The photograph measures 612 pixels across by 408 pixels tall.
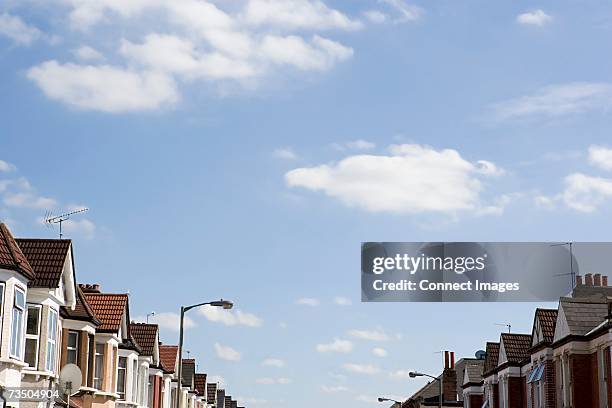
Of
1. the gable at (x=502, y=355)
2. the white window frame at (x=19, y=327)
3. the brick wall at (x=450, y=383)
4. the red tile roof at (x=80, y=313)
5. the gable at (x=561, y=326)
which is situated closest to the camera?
the white window frame at (x=19, y=327)

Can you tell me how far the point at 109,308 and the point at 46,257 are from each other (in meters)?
11.8

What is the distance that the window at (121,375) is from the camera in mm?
50656

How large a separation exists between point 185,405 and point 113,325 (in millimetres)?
35473

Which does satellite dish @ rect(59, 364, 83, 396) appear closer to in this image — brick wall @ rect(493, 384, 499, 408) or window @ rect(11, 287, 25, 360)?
window @ rect(11, 287, 25, 360)

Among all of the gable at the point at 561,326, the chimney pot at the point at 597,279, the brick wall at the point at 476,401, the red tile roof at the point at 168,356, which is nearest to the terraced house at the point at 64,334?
the red tile roof at the point at 168,356

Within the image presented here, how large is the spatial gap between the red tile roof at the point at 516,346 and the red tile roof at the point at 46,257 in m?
31.3

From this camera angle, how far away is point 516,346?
60750mm

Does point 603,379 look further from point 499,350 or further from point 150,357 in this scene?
point 150,357

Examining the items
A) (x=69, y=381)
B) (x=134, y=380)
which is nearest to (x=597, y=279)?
(x=134, y=380)

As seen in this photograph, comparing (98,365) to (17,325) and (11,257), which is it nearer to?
(17,325)

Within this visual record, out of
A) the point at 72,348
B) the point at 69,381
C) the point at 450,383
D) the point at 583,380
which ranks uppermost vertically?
the point at 450,383

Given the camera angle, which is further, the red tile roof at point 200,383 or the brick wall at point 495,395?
the red tile roof at point 200,383

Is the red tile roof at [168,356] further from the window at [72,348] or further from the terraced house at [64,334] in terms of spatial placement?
the window at [72,348]

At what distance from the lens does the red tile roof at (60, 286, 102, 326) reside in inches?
1624
